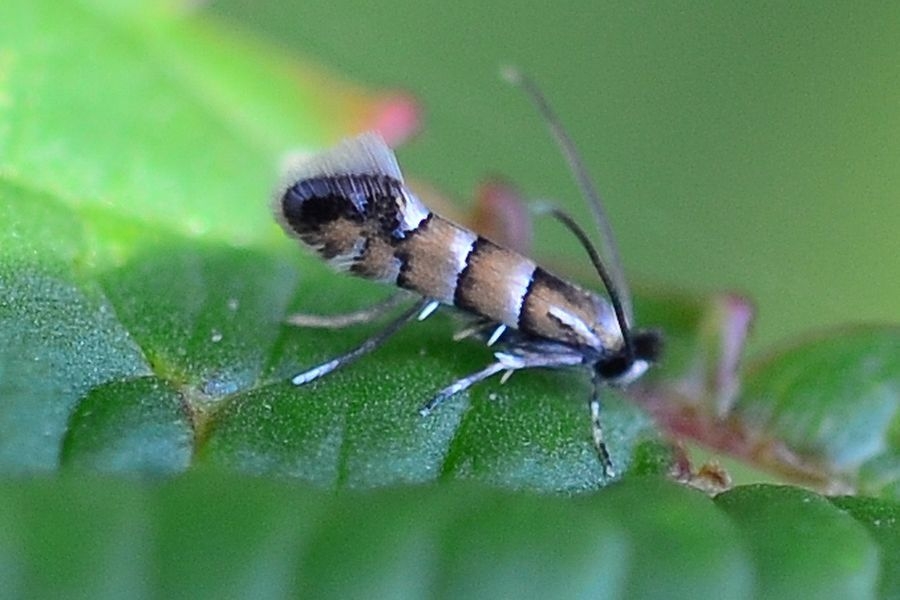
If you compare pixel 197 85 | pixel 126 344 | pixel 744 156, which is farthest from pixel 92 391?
pixel 744 156

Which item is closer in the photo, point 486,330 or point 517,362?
point 517,362

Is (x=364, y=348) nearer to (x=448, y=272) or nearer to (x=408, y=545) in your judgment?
(x=448, y=272)

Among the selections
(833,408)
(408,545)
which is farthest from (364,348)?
(833,408)

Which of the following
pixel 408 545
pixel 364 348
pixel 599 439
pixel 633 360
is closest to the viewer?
pixel 408 545

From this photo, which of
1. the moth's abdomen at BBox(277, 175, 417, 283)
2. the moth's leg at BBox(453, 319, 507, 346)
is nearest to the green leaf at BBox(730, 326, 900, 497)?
the moth's leg at BBox(453, 319, 507, 346)

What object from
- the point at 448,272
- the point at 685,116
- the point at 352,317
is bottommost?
the point at 685,116

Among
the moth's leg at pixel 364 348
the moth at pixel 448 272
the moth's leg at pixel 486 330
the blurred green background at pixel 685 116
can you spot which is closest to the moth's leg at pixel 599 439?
the moth at pixel 448 272

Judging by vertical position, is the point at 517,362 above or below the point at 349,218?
below

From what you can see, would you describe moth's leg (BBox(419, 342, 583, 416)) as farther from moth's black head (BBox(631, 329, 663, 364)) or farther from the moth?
moth's black head (BBox(631, 329, 663, 364))
